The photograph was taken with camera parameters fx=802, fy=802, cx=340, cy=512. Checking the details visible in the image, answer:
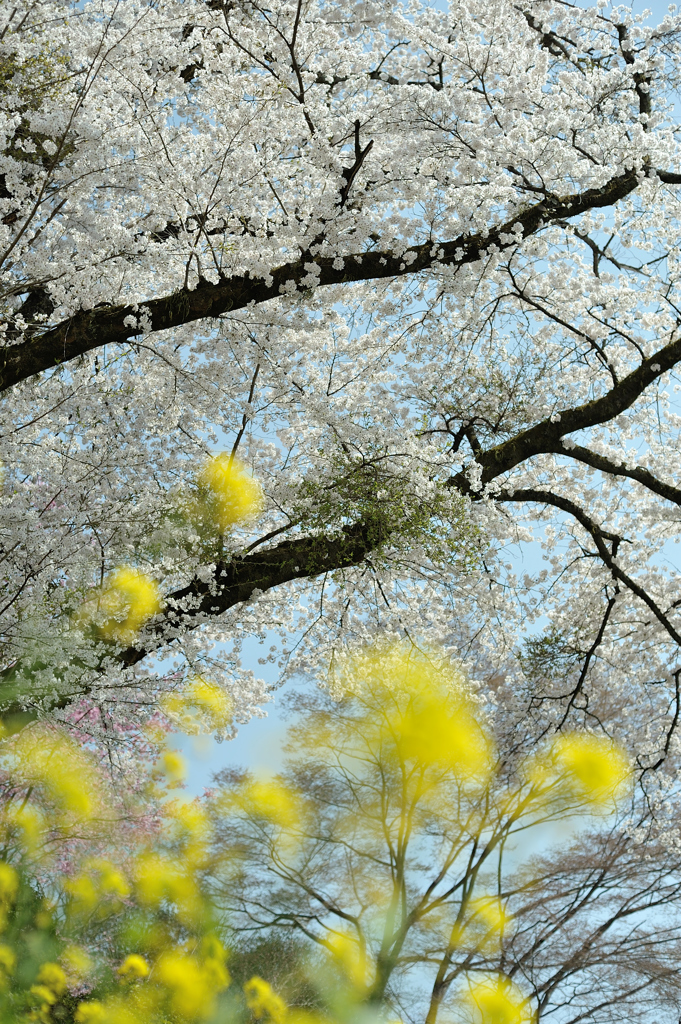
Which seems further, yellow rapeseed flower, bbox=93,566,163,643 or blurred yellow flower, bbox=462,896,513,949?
yellow rapeseed flower, bbox=93,566,163,643

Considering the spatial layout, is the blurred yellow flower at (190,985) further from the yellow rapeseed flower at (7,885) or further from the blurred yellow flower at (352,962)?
the yellow rapeseed flower at (7,885)

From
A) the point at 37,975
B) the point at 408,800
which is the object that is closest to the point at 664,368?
the point at 408,800

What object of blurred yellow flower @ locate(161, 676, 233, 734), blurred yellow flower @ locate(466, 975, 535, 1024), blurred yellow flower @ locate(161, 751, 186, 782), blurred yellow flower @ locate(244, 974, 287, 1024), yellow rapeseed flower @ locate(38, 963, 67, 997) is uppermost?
blurred yellow flower @ locate(161, 676, 233, 734)

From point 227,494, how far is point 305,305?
1.07 meters

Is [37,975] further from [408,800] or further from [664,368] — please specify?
[664,368]

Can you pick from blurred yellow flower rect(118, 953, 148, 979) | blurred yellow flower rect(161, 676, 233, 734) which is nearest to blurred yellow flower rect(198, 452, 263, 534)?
blurred yellow flower rect(161, 676, 233, 734)

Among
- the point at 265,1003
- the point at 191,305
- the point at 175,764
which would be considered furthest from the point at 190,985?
the point at 191,305

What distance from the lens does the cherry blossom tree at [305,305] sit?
11.6 ft

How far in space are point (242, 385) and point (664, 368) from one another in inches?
101

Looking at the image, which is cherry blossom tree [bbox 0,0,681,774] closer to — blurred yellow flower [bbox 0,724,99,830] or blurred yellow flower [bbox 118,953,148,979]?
blurred yellow flower [bbox 0,724,99,830]

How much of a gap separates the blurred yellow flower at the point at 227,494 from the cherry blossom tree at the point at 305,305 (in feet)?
0.27

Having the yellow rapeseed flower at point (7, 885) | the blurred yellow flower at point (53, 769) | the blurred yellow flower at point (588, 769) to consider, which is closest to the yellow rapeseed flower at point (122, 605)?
the blurred yellow flower at point (53, 769)

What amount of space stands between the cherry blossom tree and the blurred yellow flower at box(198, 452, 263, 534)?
8cm

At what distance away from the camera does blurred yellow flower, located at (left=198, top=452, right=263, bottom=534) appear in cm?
418
